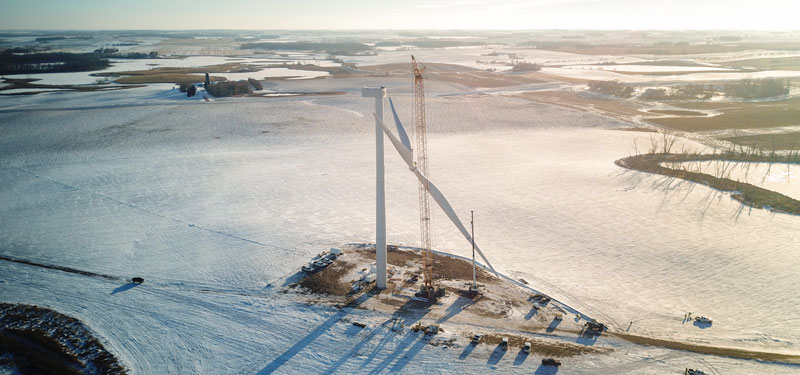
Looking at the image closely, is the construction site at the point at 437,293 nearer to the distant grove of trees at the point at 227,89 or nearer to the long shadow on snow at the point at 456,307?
the long shadow on snow at the point at 456,307

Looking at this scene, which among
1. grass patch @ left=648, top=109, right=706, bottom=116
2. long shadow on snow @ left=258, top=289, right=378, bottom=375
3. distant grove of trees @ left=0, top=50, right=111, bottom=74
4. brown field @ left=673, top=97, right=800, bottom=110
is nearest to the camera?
long shadow on snow @ left=258, top=289, right=378, bottom=375

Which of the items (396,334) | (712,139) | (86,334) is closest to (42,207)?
(86,334)

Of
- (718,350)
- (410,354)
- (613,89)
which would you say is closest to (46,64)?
(613,89)

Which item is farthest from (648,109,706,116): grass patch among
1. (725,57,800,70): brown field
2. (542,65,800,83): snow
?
(725,57,800,70): brown field

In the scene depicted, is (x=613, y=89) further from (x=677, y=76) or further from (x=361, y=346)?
(x=361, y=346)

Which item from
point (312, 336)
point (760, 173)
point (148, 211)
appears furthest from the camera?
point (760, 173)

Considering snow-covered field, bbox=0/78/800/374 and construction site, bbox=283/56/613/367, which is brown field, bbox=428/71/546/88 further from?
construction site, bbox=283/56/613/367
